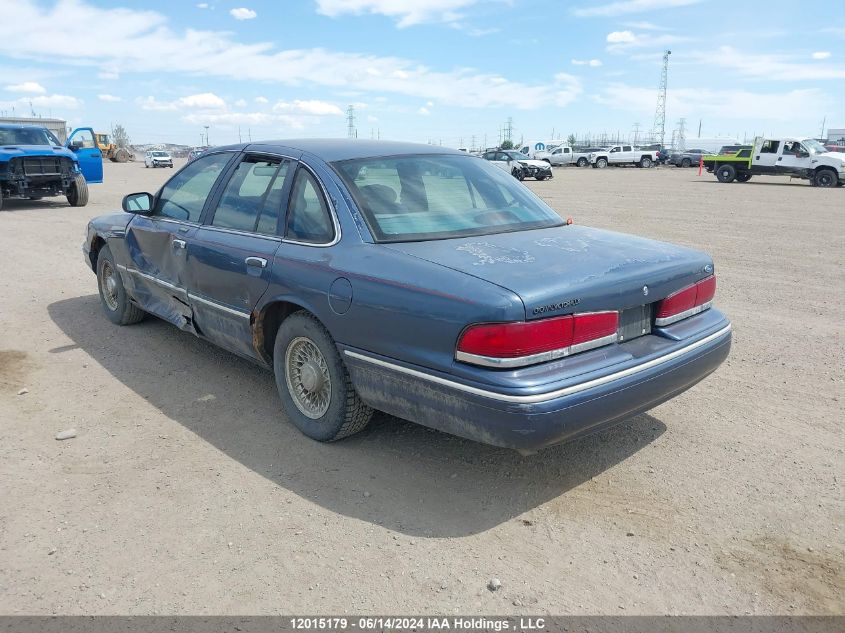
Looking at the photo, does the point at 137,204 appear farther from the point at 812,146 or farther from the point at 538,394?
the point at 812,146

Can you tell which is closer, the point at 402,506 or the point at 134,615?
the point at 134,615

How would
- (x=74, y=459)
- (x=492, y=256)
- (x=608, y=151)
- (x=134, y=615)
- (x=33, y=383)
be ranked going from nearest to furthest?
(x=134, y=615)
(x=492, y=256)
(x=74, y=459)
(x=33, y=383)
(x=608, y=151)

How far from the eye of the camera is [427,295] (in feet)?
9.78

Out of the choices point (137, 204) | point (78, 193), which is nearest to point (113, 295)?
point (137, 204)

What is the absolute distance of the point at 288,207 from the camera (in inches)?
154

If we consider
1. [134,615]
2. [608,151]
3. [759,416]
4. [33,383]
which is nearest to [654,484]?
[759,416]

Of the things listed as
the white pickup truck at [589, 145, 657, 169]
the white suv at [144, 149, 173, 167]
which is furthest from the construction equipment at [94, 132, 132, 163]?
the white pickup truck at [589, 145, 657, 169]

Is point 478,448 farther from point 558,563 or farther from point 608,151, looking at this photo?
point 608,151

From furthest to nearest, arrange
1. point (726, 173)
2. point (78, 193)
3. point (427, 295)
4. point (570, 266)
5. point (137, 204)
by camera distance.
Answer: point (726, 173)
point (78, 193)
point (137, 204)
point (570, 266)
point (427, 295)

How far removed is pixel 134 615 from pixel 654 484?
2.38 m

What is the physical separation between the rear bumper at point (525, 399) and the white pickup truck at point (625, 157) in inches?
1876

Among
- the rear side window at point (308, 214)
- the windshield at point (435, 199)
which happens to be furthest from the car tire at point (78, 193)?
the windshield at point (435, 199)

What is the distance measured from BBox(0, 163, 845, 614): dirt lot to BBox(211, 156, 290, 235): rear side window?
113cm

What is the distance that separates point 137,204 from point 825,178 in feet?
93.5
